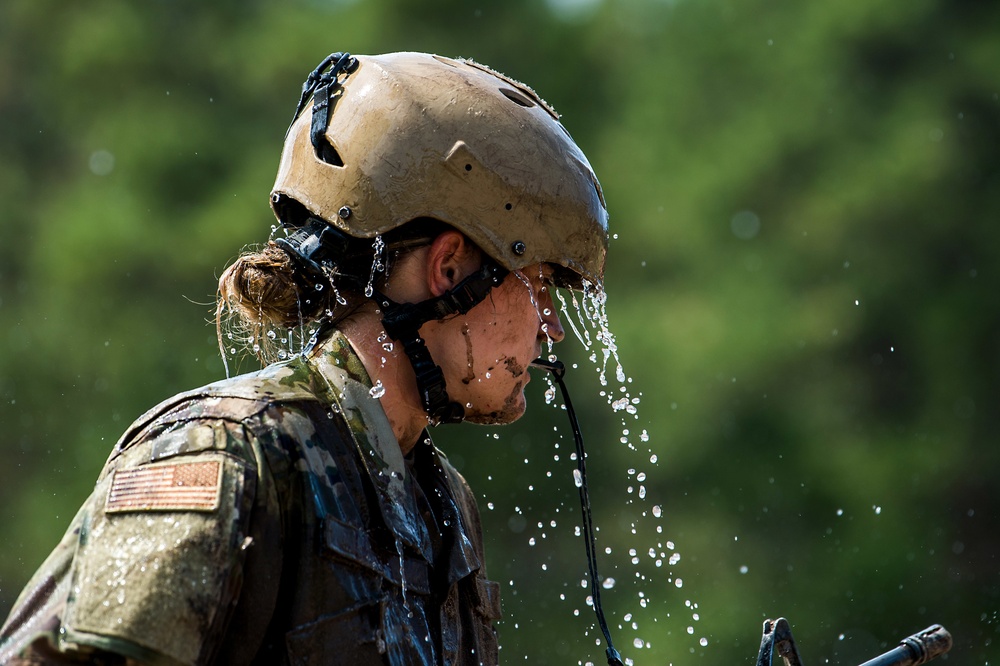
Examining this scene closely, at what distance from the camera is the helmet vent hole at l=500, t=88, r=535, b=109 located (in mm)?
3438

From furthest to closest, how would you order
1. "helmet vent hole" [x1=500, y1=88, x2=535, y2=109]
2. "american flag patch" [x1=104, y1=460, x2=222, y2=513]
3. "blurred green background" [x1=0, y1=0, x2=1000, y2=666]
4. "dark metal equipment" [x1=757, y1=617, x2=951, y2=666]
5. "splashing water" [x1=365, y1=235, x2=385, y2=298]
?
"blurred green background" [x1=0, y1=0, x2=1000, y2=666] → "helmet vent hole" [x1=500, y1=88, x2=535, y2=109] → "splashing water" [x1=365, y1=235, x2=385, y2=298] → "dark metal equipment" [x1=757, y1=617, x2=951, y2=666] → "american flag patch" [x1=104, y1=460, x2=222, y2=513]

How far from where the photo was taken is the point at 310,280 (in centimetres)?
319

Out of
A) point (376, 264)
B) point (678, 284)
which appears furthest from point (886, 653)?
point (678, 284)

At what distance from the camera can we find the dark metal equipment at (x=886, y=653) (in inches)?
119

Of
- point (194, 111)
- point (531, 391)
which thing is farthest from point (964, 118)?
point (194, 111)

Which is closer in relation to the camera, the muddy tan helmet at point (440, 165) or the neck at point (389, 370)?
the neck at point (389, 370)

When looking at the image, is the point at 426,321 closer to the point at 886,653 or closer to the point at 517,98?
the point at 517,98

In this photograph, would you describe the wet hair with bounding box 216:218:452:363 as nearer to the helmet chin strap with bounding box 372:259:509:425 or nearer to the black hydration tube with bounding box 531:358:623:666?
the helmet chin strap with bounding box 372:259:509:425

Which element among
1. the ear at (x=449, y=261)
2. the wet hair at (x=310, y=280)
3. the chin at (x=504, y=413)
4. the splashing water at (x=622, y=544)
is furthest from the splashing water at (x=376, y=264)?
the splashing water at (x=622, y=544)

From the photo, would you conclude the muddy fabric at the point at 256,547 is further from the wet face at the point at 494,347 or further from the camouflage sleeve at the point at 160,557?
the wet face at the point at 494,347

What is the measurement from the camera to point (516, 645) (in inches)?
440

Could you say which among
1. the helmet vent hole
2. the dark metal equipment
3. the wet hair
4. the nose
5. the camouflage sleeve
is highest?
the helmet vent hole

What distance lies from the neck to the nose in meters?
0.41

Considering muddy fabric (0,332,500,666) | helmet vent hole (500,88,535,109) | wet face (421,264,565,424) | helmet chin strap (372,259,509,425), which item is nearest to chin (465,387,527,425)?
wet face (421,264,565,424)
